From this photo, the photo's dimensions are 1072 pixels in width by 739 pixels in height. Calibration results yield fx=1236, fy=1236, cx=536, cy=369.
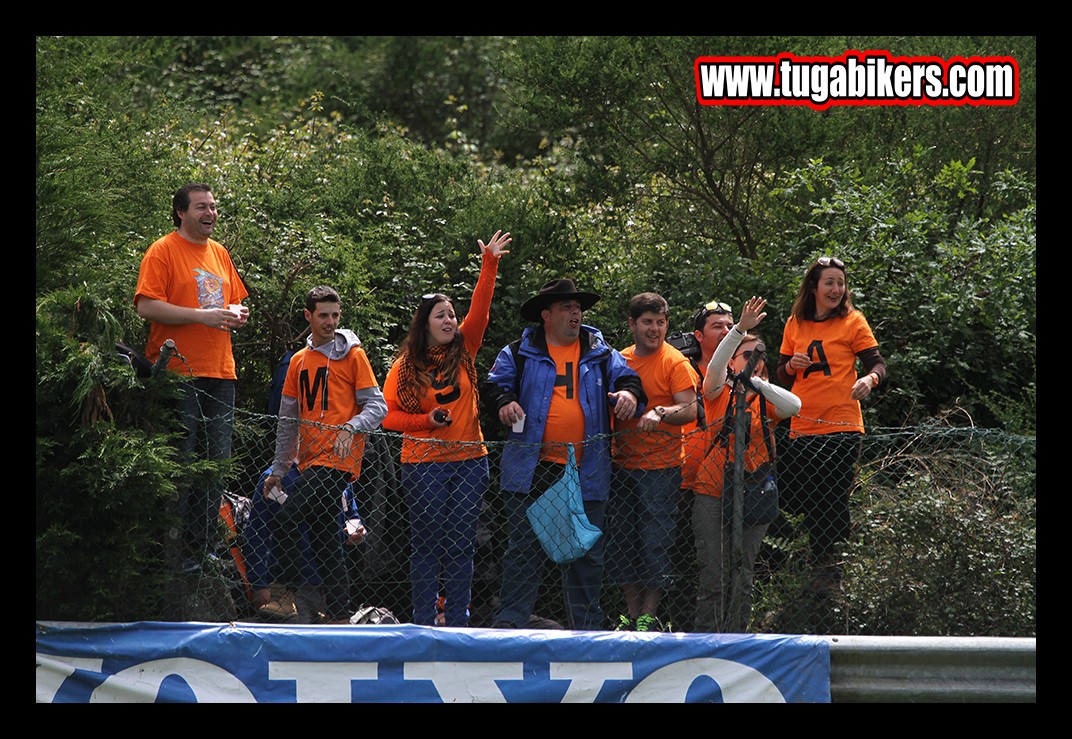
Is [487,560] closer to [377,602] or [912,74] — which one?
[377,602]

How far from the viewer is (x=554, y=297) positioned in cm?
696

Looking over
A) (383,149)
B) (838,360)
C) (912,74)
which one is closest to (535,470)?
(838,360)

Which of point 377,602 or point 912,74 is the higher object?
point 912,74

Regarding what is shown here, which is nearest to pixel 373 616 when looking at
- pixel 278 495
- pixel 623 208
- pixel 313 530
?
pixel 313 530

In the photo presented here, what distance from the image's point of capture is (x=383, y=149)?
424 inches

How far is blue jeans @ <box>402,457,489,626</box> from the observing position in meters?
6.46

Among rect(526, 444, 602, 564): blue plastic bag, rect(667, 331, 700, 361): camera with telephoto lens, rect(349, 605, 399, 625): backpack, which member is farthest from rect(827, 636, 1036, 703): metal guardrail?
rect(349, 605, 399, 625): backpack

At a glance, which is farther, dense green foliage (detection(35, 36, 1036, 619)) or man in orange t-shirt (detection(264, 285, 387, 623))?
dense green foliage (detection(35, 36, 1036, 619))

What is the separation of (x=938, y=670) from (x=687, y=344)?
2405mm

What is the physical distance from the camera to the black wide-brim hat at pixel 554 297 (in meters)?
6.96

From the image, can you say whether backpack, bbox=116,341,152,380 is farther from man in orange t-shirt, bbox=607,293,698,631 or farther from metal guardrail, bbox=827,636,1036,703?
metal guardrail, bbox=827,636,1036,703

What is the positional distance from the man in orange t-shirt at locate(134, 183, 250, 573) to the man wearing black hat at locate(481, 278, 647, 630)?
1414 mm

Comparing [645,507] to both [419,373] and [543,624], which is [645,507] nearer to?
[543,624]

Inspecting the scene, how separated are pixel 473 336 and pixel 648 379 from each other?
104cm
